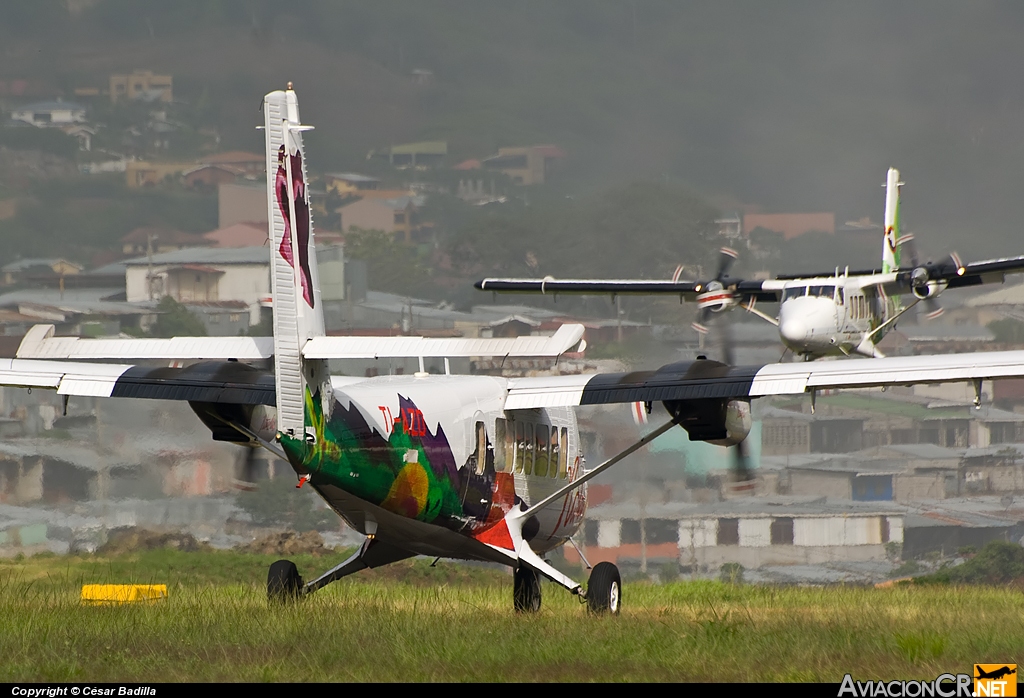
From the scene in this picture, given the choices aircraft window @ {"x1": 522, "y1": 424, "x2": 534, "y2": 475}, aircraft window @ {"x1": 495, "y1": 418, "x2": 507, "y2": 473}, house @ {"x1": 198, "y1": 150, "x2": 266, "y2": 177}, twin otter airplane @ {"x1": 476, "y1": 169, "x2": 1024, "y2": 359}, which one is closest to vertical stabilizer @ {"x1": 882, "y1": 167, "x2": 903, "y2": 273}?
twin otter airplane @ {"x1": 476, "y1": 169, "x2": 1024, "y2": 359}

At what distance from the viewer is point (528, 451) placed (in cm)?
1817

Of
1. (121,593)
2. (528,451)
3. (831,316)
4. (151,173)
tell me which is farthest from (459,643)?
(151,173)

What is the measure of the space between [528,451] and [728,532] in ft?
119

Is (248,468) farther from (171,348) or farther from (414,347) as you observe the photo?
(414,347)

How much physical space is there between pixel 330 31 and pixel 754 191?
110 ft

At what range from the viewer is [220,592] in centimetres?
1900

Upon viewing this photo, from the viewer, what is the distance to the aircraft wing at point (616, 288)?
123 ft

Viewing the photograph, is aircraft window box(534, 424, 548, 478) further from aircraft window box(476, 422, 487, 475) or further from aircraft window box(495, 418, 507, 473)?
aircraft window box(476, 422, 487, 475)

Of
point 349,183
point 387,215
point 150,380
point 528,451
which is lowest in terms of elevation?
point 528,451

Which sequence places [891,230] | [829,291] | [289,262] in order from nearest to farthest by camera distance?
1. [289,262]
2. [829,291]
3. [891,230]

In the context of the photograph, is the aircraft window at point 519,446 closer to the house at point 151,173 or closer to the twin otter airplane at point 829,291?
the twin otter airplane at point 829,291

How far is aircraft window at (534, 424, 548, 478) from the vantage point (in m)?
18.4

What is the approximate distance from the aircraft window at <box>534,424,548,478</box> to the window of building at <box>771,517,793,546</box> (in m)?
38.2

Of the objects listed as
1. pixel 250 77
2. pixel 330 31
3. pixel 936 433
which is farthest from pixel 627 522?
pixel 330 31
